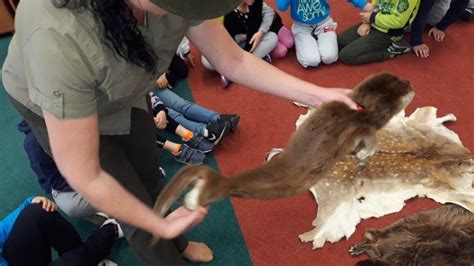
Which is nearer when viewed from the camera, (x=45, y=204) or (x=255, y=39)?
(x=45, y=204)

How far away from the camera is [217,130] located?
219 centimetres

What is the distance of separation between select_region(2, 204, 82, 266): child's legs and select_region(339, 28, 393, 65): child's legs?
1844 mm

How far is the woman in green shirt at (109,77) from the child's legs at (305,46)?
143cm

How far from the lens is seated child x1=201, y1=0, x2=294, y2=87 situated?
2.68 m

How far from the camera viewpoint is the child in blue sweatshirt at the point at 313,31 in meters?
2.66

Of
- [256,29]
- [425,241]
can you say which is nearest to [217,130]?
[256,29]

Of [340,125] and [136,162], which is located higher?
[340,125]

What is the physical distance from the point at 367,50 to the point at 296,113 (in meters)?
0.68

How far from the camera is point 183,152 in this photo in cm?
215

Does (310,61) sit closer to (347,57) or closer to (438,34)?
(347,57)

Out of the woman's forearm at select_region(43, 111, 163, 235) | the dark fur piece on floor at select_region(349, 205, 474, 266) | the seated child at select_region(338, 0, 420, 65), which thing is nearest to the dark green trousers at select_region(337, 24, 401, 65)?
the seated child at select_region(338, 0, 420, 65)

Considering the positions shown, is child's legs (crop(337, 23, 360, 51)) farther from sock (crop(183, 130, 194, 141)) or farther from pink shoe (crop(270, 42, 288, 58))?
sock (crop(183, 130, 194, 141))

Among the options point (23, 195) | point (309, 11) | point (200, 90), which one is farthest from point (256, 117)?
point (23, 195)

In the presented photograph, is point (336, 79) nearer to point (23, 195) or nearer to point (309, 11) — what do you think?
point (309, 11)
